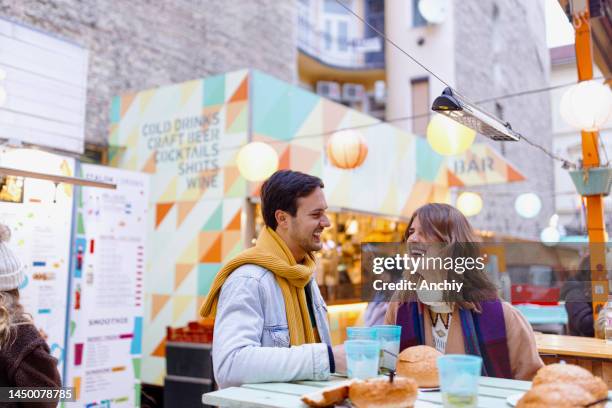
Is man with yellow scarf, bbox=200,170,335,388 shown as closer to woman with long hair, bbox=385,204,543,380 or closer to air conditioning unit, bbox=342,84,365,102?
woman with long hair, bbox=385,204,543,380

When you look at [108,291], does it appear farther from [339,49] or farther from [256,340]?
[339,49]

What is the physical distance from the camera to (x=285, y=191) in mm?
2174

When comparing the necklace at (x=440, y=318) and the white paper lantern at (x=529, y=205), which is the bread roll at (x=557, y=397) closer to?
the necklace at (x=440, y=318)

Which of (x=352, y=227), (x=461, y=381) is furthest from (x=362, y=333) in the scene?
(x=352, y=227)

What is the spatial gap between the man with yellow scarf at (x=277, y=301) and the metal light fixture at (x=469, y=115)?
148cm

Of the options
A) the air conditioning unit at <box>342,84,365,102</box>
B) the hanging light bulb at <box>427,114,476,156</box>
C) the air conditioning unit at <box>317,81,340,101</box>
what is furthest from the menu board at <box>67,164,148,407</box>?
the air conditioning unit at <box>342,84,365,102</box>

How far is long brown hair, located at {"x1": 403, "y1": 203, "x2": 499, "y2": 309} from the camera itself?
2168 mm

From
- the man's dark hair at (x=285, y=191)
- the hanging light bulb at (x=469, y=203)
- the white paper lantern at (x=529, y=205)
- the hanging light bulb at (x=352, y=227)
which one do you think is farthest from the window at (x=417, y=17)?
the man's dark hair at (x=285, y=191)

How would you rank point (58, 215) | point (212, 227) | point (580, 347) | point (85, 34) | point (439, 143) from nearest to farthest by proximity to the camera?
point (580, 347) → point (58, 215) → point (439, 143) → point (212, 227) → point (85, 34)

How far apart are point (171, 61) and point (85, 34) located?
1.84m

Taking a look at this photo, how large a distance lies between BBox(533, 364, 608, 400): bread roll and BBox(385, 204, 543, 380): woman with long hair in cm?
66

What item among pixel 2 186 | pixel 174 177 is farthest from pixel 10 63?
pixel 174 177

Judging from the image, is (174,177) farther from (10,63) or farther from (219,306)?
(219,306)

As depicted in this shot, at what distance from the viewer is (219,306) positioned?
6.41 ft
